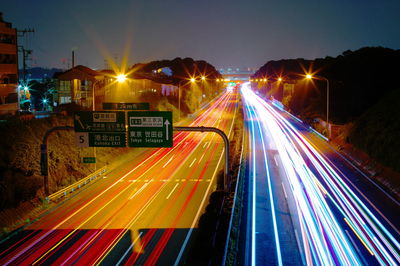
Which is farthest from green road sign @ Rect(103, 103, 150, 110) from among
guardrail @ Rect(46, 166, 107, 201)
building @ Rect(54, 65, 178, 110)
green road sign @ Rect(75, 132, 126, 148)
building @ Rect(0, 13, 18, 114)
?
building @ Rect(0, 13, 18, 114)

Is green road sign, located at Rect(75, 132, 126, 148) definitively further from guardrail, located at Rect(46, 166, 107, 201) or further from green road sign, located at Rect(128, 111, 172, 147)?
guardrail, located at Rect(46, 166, 107, 201)

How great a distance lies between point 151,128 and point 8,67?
35.0 metres

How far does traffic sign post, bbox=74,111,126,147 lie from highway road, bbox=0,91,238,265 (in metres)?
4.14

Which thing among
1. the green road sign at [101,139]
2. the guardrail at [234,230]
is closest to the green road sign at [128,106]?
the green road sign at [101,139]

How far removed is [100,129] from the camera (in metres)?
23.7

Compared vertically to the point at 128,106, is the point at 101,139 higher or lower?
lower

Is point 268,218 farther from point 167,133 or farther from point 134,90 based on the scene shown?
point 134,90

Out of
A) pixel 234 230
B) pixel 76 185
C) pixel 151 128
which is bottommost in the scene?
pixel 234 230

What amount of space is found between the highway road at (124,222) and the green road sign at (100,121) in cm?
502

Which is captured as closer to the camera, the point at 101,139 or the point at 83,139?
the point at 101,139

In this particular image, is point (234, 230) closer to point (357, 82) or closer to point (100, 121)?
point (100, 121)

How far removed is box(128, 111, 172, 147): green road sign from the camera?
23.1m

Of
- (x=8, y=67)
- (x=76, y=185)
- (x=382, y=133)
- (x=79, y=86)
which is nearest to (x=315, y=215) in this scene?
→ (x=382, y=133)

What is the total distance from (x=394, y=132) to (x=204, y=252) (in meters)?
24.4
